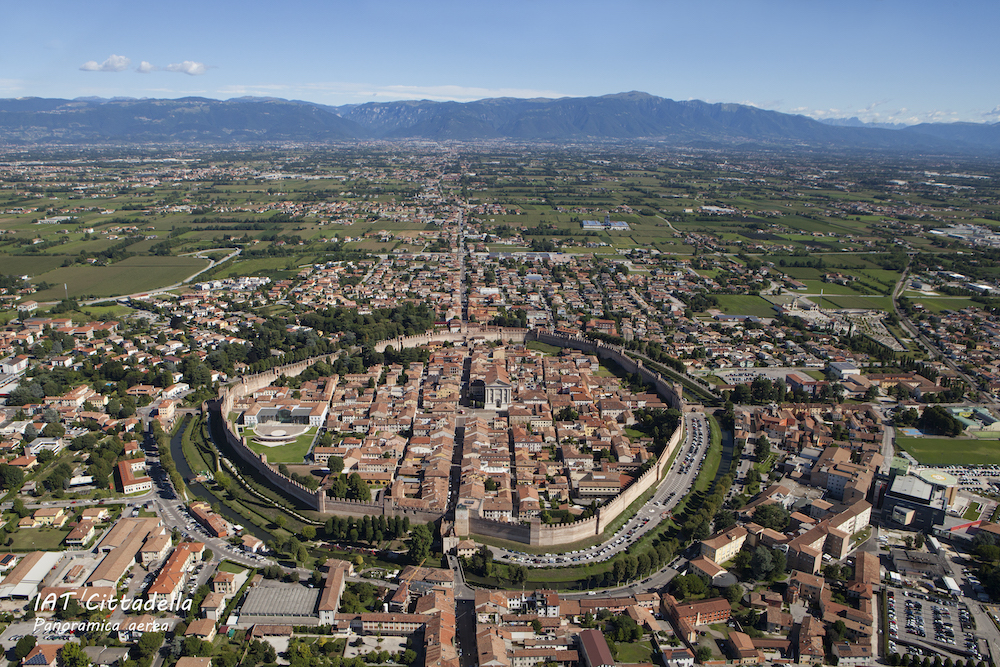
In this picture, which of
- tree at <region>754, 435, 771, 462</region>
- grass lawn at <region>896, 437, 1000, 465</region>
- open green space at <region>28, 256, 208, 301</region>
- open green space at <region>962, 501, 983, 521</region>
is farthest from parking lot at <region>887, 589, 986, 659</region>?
open green space at <region>28, 256, 208, 301</region>

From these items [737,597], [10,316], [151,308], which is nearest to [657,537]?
[737,597]

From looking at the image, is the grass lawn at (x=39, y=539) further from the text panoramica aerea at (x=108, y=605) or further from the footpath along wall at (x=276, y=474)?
the footpath along wall at (x=276, y=474)

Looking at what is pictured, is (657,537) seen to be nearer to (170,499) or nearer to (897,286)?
(170,499)

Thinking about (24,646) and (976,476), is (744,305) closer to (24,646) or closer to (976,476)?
(976,476)

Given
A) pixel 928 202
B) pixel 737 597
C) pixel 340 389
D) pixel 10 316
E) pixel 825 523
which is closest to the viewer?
pixel 737 597

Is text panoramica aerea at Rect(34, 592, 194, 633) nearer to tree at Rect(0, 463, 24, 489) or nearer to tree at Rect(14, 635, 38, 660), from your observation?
tree at Rect(14, 635, 38, 660)

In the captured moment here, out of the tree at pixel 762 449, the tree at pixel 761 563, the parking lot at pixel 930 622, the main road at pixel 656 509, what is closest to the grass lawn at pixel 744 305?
the main road at pixel 656 509
